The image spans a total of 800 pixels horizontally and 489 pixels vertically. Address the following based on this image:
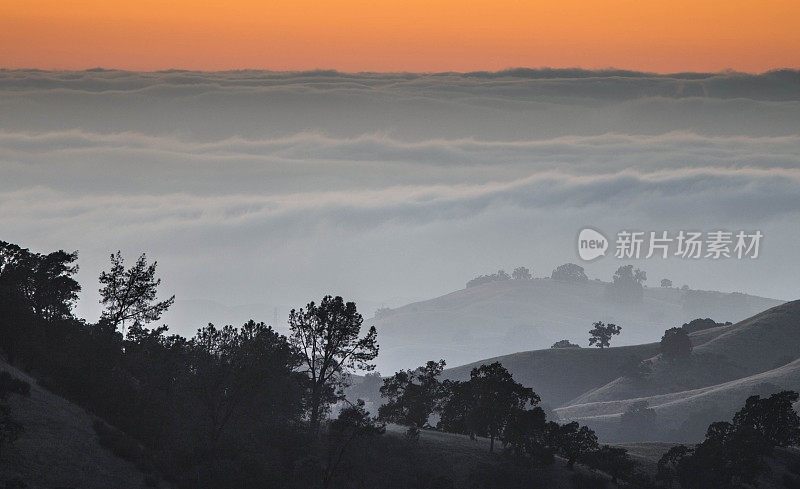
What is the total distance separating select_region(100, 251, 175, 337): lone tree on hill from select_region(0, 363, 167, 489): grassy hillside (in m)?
22.5

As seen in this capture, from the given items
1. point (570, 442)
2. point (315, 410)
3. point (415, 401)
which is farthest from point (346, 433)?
point (415, 401)

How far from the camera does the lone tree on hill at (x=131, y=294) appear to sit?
108 m

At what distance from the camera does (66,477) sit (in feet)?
238

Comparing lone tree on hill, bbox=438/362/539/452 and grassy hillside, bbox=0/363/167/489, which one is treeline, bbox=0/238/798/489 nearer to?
lone tree on hill, bbox=438/362/539/452

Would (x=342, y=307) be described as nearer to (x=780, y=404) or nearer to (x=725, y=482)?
(x=725, y=482)

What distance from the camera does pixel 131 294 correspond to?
4267 inches

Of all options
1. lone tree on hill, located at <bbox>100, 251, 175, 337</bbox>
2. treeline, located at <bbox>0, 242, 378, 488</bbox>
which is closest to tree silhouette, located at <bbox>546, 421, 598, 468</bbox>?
treeline, located at <bbox>0, 242, 378, 488</bbox>

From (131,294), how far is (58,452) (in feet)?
114

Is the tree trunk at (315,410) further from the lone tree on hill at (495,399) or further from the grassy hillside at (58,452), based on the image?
the grassy hillside at (58,452)

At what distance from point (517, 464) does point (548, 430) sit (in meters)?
→ 10.5

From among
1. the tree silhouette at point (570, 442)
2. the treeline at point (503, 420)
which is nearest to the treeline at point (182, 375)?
the treeline at point (503, 420)

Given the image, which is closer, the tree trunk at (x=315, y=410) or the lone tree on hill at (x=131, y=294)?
the lone tree on hill at (x=131, y=294)

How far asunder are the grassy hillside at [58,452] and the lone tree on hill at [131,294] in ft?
73.9

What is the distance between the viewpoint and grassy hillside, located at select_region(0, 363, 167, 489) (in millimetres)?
70688
